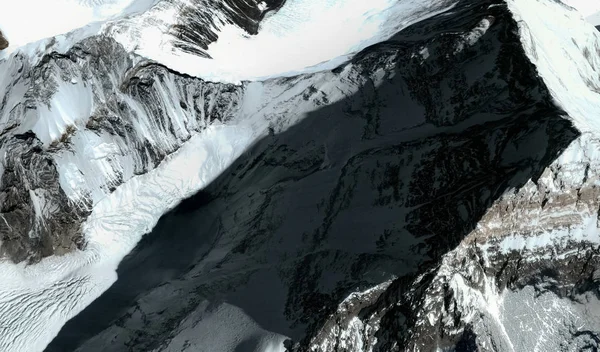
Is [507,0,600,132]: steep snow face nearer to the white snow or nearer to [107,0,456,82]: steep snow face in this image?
[107,0,456,82]: steep snow face

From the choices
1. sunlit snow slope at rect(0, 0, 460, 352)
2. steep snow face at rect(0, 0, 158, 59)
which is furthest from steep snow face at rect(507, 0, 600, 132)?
steep snow face at rect(0, 0, 158, 59)

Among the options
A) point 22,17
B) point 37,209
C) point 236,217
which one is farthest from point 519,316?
point 22,17

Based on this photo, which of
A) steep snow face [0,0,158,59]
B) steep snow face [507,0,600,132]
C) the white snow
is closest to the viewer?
steep snow face [507,0,600,132]

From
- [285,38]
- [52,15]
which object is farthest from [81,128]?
[285,38]

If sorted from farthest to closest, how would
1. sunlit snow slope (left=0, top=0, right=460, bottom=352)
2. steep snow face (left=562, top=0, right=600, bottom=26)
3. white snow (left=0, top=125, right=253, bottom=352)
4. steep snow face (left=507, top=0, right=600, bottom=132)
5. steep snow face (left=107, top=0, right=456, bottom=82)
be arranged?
steep snow face (left=562, top=0, right=600, bottom=26), steep snow face (left=107, top=0, right=456, bottom=82), sunlit snow slope (left=0, top=0, right=460, bottom=352), white snow (left=0, top=125, right=253, bottom=352), steep snow face (left=507, top=0, right=600, bottom=132)

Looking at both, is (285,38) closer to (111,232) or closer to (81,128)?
(81,128)

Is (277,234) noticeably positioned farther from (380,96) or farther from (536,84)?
(536,84)

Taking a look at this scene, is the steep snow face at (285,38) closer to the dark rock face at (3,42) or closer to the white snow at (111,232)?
the white snow at (111,232)
